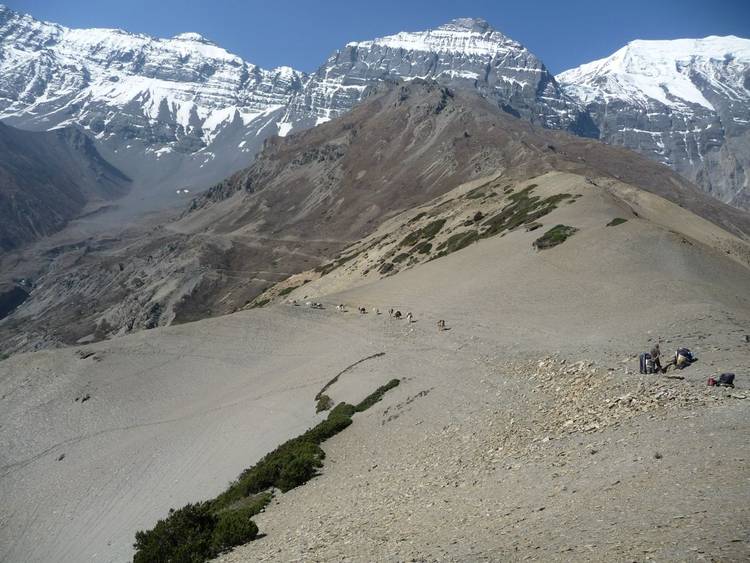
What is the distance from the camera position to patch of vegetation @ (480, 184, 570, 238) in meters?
66.3

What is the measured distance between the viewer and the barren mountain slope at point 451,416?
45.1 feet

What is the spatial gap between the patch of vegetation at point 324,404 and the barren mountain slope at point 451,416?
1036 mm

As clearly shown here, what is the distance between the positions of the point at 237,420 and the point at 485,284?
22.0 metres

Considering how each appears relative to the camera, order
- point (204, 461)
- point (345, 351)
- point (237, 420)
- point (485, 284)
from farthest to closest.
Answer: point (485, 284) → point (345, 351) → point (237, 420) → point (204, 461)

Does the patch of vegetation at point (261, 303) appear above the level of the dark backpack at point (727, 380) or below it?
above

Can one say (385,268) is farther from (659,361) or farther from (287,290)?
(659,361)

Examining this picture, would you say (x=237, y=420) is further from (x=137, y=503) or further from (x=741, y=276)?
(x=741, y=276)

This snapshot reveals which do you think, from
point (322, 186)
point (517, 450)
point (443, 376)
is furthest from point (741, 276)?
point (322, 186)

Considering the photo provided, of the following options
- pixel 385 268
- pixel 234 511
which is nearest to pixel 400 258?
pixel 385 268

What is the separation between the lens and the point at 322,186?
655ft

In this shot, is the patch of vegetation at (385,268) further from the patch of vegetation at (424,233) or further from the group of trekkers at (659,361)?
the group of trekkers at (659,361)

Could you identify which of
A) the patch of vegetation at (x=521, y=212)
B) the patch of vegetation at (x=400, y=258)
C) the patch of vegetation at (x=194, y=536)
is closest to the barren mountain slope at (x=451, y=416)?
the patch of vegetation at (x=194, y=536)

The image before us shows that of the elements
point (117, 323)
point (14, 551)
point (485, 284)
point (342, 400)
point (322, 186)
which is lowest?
point (14, 551)

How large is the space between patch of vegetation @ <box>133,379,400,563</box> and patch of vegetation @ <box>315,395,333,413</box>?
2457 millimetres
